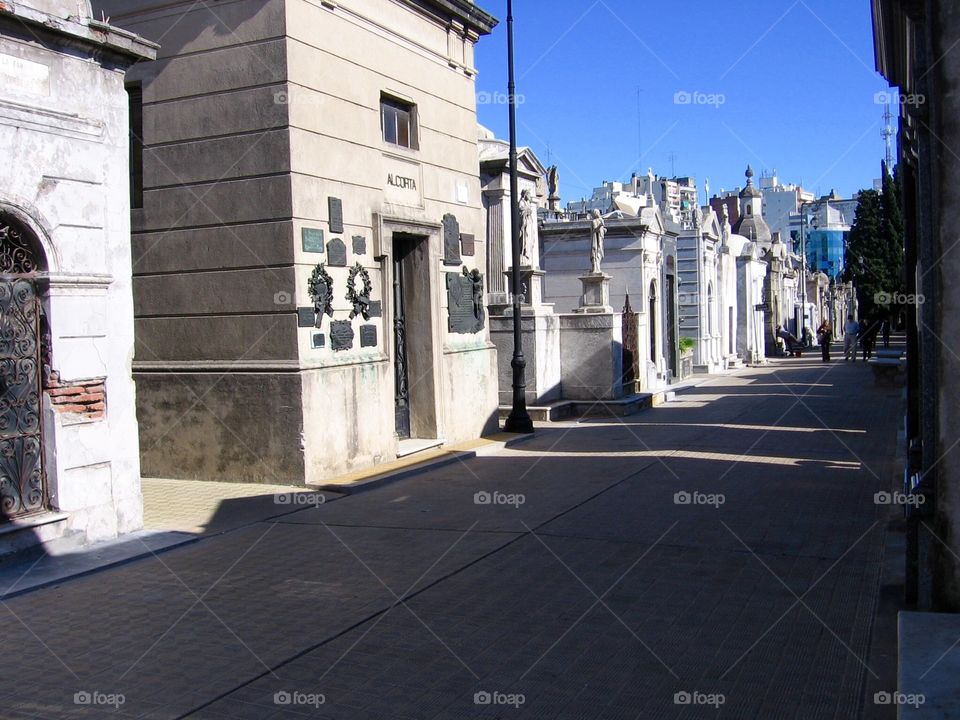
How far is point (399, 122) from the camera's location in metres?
14.1

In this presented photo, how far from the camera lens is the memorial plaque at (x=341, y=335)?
1195 centimetres

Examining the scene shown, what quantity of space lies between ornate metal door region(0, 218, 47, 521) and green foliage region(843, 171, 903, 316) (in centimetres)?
4381

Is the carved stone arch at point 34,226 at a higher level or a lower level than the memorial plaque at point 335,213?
lower

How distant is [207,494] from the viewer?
36.7 ft

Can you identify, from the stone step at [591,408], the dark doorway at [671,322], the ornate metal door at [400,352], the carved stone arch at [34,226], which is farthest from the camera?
the dark doorway at [671,322]

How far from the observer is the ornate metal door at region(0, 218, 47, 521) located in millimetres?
7812

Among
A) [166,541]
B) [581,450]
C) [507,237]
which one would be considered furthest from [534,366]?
[166,541]

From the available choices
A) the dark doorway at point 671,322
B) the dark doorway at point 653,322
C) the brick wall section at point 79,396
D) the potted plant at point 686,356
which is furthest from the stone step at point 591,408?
the brick wall section at point 79,396

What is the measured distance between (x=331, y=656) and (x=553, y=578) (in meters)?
2.20

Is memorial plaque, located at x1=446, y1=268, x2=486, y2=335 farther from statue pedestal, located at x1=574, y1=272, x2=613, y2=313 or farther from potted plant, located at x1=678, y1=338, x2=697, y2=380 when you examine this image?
potted plant, located at x1=678, y1=338, x2=697, y2=380

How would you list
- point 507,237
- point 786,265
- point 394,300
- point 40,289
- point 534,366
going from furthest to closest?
point 786,265 → point 507,237 → point 534,366 → point 394,300 → point 40,289

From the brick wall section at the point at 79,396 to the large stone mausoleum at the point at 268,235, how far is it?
2.98 meters

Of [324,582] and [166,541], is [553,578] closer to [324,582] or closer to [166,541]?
→ [324,582]

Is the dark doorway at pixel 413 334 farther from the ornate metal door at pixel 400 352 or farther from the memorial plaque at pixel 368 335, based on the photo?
the memorial plaque at pixel 368 335
